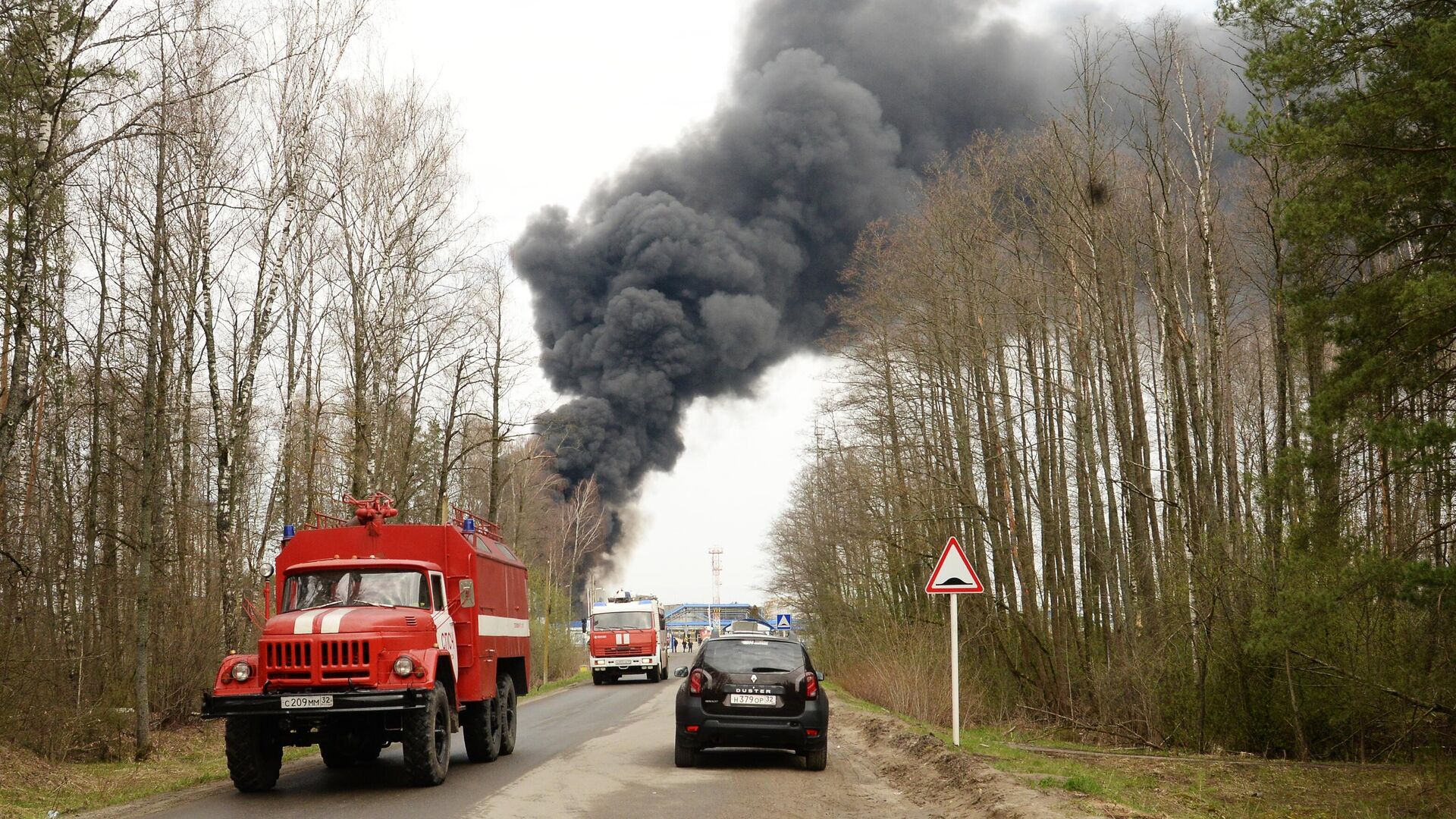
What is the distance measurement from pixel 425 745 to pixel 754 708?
12.1 feet

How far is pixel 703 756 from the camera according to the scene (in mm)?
14648

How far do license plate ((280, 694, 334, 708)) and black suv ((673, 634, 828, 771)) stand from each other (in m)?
3.74

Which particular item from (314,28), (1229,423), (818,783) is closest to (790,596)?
(1229,423)

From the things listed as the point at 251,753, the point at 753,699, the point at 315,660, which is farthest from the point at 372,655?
the point at 753,699

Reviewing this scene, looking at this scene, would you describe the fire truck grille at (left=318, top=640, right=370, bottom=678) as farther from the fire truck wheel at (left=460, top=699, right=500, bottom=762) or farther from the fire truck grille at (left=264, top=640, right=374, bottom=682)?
the fire truck wheel at (left=460, top=699, right=500, bottom=762)

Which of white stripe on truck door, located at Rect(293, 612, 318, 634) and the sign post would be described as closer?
white stripe on truck door, located at Rect(293, 612, 318, 634)

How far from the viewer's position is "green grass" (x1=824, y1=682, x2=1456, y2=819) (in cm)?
1102

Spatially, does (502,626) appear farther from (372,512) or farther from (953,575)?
(953,575)

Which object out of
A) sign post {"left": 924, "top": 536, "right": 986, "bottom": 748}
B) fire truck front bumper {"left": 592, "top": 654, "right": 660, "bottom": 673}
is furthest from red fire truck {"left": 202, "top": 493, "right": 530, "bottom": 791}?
fire truck front bumper {"left": 592, "top": 654, "right": 660, "bottom": 673}

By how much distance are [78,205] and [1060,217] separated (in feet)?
61.3

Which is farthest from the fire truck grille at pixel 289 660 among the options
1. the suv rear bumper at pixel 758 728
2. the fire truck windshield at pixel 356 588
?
A: the suv rear bumper at pixel 758 728

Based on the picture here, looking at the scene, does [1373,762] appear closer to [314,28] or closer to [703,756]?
[703,756]

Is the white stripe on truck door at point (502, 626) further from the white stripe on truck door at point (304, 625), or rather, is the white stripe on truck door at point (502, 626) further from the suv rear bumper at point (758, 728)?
the suv rear bumper at point (758, 728)

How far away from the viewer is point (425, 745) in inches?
434
